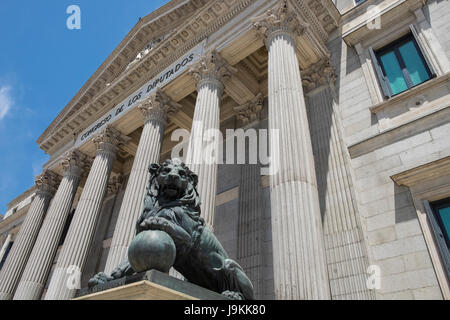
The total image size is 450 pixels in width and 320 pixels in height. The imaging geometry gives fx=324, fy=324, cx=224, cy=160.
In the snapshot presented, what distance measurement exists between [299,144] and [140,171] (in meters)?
6.81

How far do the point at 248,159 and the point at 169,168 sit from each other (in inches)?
382

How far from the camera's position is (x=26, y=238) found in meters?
17.9

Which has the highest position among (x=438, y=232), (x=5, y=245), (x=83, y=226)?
(x=5, y=245)

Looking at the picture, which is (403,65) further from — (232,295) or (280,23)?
(232,295)

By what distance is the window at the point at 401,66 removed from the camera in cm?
1067

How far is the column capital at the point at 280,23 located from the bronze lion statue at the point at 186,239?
794cm

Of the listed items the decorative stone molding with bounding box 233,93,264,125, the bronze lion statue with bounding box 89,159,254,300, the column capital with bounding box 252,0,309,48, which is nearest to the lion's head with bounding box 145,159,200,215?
the bronze lion statue with bounding box 89,159,254,300

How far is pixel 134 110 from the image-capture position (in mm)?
15625

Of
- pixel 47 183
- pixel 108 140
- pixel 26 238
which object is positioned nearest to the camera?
pixel 108 140

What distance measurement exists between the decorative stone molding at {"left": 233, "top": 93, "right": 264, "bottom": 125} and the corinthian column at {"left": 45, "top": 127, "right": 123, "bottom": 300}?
6551mm

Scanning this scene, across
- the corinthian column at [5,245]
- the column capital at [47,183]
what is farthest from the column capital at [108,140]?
the corinthian column at [5,245]

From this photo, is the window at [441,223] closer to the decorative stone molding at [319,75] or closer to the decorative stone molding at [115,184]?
the decorative stone molding at [319,75]

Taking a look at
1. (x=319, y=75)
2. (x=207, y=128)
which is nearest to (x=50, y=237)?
(x=207, y=128)

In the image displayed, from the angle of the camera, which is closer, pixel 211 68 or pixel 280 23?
pixel 280 23
